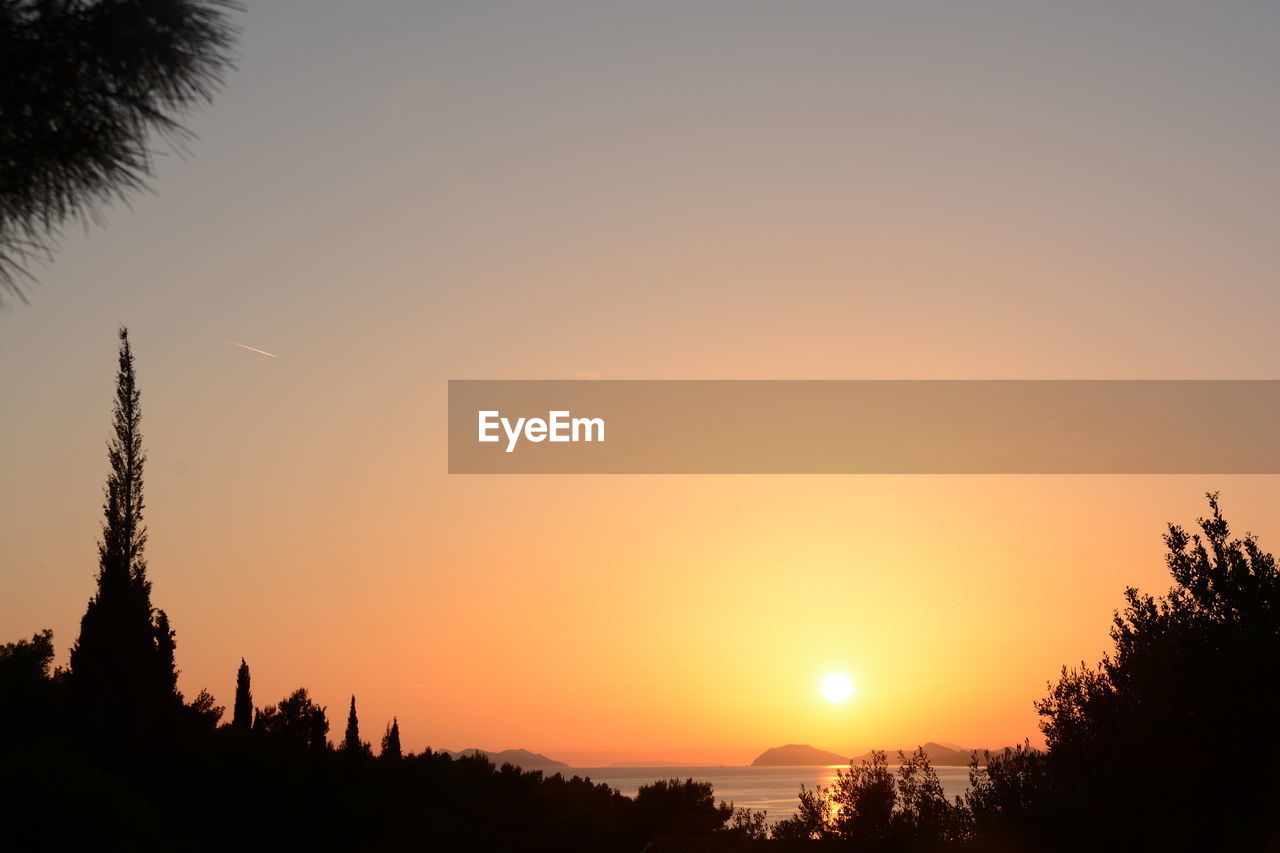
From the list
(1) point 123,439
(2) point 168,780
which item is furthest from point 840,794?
(1) point 123,439

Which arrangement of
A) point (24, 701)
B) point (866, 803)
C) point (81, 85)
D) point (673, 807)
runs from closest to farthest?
point (81, 85), point (866, 803), point (24, 701), point (673, 807)

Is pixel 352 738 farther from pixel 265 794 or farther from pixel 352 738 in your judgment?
pixel 265 794

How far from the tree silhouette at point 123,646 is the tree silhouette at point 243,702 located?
21.9 feet

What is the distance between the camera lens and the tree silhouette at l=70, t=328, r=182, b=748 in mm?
43188

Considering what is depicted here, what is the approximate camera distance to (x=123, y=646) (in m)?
45.9

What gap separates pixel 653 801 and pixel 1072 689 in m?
50.6

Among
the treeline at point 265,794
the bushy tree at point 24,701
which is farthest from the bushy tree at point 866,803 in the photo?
the bushy tree at point 24,701

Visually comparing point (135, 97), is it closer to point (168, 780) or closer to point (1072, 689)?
point (1072, 689)

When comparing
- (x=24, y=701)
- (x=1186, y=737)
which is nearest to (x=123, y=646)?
(x=24, y=701)

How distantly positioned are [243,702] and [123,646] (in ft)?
30.3

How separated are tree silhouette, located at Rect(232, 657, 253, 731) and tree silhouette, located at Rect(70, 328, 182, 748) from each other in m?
6.67

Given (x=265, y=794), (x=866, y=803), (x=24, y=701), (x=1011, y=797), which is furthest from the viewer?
(x=24, y=701)

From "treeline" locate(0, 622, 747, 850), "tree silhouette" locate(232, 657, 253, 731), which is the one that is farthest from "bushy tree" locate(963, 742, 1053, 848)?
"tree silhouette" locate(232, 657, 253, 731)

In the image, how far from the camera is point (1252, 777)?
1429 centimetres
